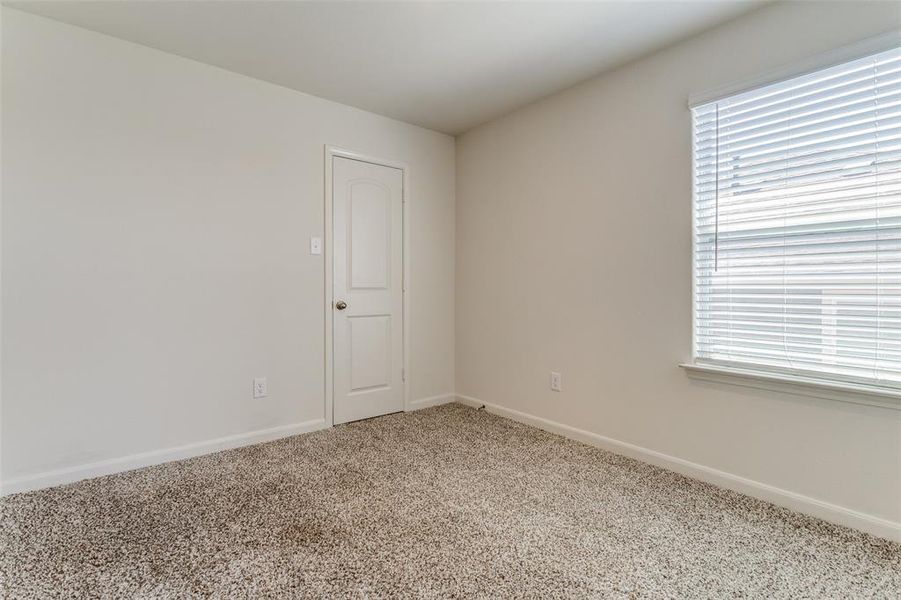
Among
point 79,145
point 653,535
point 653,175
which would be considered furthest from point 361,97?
point 653,535

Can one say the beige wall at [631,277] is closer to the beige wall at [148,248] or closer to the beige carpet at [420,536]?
the beige carpet at [420,536]

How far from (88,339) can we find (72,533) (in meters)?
0.97

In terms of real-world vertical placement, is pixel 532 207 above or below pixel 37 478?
above

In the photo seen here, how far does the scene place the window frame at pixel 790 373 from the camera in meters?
1.74

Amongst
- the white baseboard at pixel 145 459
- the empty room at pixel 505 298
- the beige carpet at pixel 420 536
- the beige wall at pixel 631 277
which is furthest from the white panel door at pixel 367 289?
the beige carpet at pixel 420 536

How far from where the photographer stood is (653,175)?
2459mm

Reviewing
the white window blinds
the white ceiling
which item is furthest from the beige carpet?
the white ceiling

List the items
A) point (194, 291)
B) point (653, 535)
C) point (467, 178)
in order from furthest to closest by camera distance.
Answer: point (467, 178), point (194, 291), point (653, 535)

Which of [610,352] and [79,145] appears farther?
[610,352]

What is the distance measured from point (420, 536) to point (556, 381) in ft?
5.20

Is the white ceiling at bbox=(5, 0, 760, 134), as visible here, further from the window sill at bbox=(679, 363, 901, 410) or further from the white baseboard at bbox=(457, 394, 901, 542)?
the white baseboard at bbox=(457, 394, 901, 542)

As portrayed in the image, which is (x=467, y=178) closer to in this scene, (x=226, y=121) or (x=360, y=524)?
(x=226, y=121)

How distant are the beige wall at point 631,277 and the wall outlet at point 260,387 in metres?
1.64

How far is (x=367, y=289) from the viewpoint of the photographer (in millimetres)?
3373
